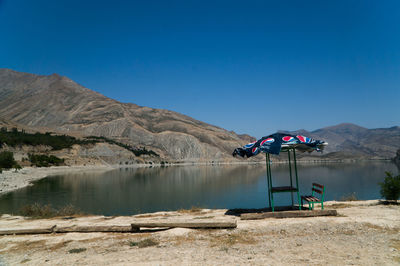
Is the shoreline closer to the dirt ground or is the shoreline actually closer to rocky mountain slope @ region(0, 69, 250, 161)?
rocky mountain slope @ region(0, 69, 250, 161)

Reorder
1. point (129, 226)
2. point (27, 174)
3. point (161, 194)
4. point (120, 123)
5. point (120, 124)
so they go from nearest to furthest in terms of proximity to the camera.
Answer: point (129, 226) < point (161, 194) < point (27, 174) < point (120, 124) < point (120, 123)

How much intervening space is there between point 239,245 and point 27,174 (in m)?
59.0

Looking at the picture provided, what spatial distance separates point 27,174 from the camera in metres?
54.2

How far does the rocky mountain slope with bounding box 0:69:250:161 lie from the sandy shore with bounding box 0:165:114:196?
5276 centimetres

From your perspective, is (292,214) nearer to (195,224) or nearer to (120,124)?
(195,224)

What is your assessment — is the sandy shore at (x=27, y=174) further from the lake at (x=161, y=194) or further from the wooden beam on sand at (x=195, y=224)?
the wooden beam on sand at (x=195, y=224)

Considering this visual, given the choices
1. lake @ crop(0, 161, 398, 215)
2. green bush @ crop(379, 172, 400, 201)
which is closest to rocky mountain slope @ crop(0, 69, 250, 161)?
lake @ crop(0, 161, 398, 215)

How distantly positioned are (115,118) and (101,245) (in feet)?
522

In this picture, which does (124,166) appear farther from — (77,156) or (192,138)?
(192,138)

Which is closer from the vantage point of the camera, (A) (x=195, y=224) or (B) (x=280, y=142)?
(A) (x=195, y=224)

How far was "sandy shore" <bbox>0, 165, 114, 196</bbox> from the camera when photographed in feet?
124

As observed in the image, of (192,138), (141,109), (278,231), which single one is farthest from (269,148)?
(141,109)

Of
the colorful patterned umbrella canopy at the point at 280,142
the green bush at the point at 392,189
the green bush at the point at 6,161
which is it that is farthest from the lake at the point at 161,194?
the green bush at the point at 6,161

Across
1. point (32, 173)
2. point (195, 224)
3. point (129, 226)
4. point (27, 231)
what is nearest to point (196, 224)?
point (195, 224)
